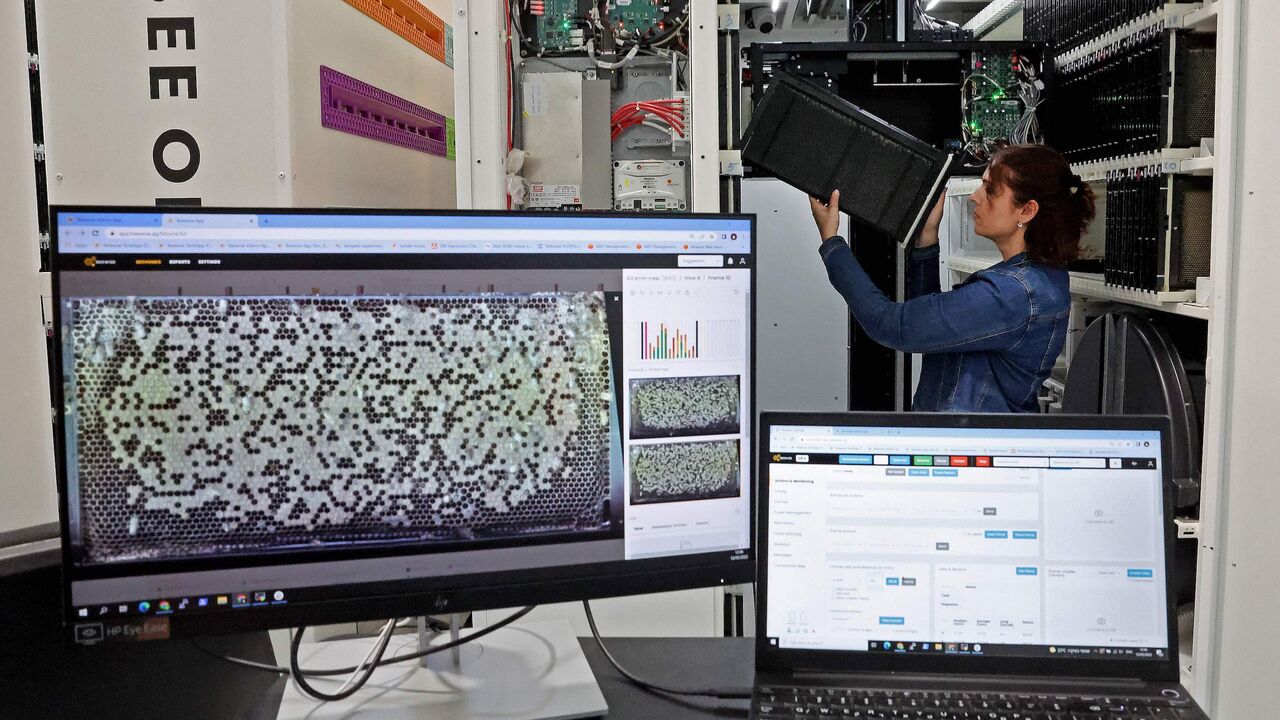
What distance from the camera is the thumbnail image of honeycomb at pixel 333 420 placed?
82 centimetres

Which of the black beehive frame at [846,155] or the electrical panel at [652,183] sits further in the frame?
the electrical panel at [652,183]

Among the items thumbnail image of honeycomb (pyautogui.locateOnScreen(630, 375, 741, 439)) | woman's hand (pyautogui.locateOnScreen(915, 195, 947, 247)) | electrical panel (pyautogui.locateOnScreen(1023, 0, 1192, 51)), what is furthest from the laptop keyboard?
electrical panel (pyautogui.locateOnScreen(1023, 0, 1192, 51))

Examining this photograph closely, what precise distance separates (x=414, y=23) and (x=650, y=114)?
77 cm

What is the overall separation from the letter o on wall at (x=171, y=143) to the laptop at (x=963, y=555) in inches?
48.0

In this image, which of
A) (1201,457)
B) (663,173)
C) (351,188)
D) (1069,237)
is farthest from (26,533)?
(1201,457)

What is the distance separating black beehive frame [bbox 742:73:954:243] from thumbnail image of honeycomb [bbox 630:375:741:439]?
3.80ft

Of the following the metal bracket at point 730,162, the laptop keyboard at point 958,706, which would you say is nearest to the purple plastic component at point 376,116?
the metal bracket at point 730,162

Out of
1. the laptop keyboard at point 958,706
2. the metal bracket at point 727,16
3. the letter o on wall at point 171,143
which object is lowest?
the laptop keyboard at point 958,706

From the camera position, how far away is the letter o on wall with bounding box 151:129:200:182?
5.43 ft

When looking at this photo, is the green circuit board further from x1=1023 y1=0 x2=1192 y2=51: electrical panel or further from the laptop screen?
the laptop screen

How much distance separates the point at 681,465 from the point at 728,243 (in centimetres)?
23

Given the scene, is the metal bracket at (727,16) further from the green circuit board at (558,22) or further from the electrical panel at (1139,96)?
the electrical panel at (1139,96)

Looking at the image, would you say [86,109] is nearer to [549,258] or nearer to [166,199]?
[166,199]

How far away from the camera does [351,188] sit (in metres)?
2.01
